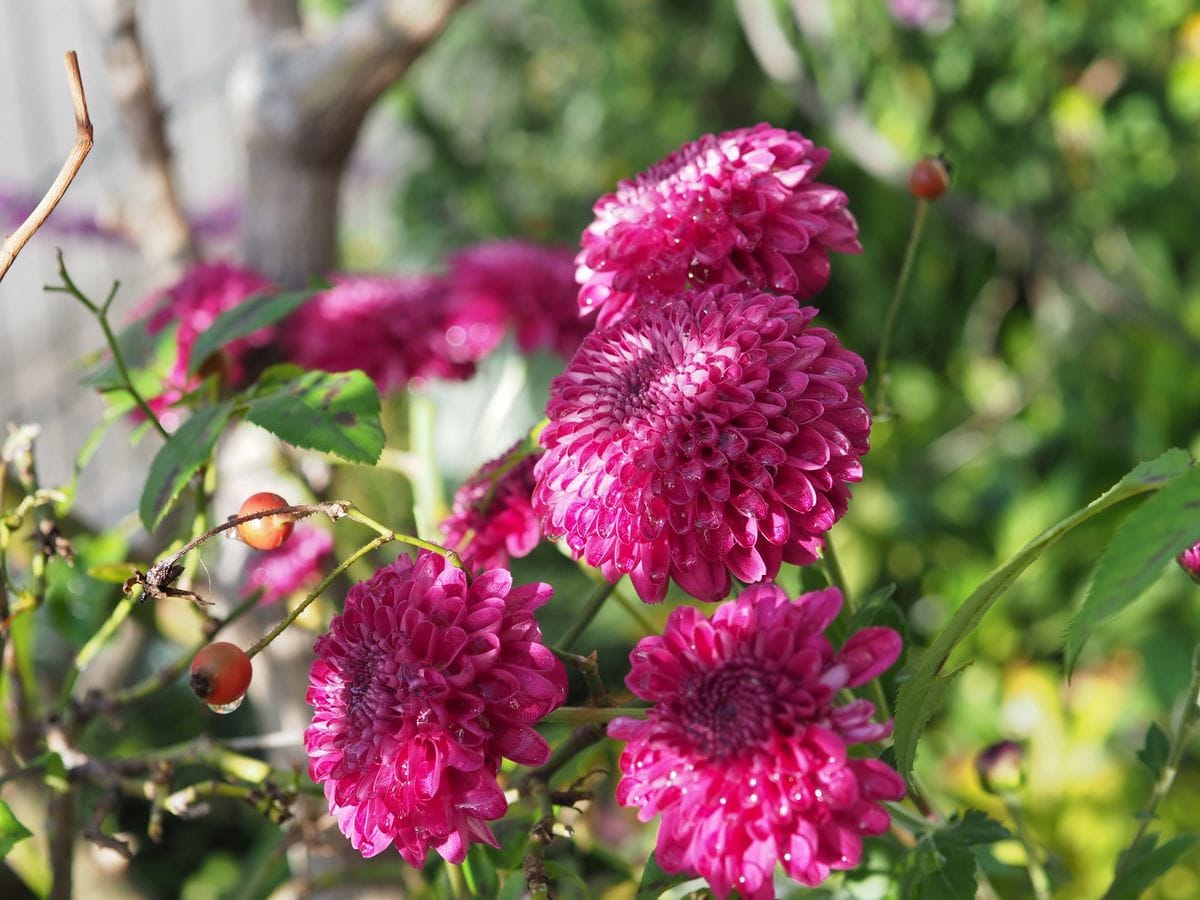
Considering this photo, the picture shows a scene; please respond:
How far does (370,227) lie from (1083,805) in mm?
2121

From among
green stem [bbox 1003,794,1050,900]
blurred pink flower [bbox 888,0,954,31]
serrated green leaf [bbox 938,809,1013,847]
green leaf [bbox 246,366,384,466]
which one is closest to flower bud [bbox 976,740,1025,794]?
green stem [bbox 1003,794,1050,900]

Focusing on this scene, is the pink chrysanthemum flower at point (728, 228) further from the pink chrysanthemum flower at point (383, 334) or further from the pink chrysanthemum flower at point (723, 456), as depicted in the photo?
the pink chrysanthemum flower at point (383, 334)

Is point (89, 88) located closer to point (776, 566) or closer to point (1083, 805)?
point (1083, 805)

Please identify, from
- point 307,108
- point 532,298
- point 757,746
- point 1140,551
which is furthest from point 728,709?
point 307,108

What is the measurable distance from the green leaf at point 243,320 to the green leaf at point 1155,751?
1.45 feet

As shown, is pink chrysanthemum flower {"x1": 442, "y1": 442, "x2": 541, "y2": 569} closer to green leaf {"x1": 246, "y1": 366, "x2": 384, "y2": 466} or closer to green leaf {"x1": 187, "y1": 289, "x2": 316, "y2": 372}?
green leaf {"x1": 246, "y1": 366, "x2": 384, "y2": 466}

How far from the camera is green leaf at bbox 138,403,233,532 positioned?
0.43m

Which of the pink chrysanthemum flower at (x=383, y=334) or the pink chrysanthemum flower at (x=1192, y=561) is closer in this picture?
the pink chrysanthemum flower at (x=1192, y=561)

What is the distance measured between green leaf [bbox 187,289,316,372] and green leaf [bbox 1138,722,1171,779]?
44 centimetres

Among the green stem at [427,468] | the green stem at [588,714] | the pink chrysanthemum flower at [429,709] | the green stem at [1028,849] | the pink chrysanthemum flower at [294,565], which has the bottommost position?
the green stem at [1028,849]

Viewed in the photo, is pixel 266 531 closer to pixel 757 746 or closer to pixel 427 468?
pixel 757 746

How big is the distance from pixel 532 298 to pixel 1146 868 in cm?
50

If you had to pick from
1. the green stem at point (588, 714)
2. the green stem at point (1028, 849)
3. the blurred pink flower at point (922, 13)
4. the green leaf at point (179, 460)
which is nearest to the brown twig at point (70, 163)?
the green leaf at point (179, 460)

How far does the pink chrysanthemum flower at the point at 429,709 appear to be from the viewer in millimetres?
327
